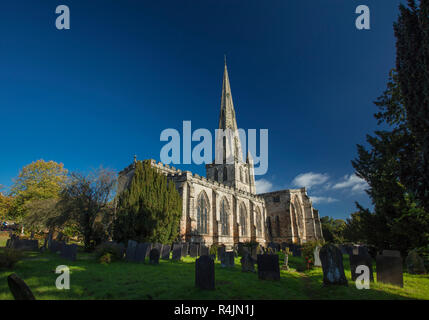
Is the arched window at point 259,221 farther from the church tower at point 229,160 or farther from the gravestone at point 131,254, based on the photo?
the gravestone at point 131,254

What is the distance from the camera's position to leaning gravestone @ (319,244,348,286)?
22.0 feet

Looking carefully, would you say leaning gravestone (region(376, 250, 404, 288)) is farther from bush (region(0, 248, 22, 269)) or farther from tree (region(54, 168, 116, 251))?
tree (region(54, 168, 116, 251))

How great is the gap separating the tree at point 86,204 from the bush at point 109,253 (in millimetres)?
6294

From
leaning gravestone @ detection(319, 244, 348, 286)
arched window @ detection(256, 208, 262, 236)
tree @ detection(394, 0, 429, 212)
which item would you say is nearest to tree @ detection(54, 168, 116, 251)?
leaning gravestone @ detection(319, 244, 348, 286)

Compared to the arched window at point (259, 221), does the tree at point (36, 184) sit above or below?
above

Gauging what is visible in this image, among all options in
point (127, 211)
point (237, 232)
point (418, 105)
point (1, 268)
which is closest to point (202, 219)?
point (237, 232)

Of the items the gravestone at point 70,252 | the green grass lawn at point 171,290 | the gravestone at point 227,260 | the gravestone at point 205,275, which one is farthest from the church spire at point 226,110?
the gravestone at point 205,275

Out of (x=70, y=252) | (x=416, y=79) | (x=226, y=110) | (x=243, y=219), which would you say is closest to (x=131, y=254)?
(x=70, y=252)

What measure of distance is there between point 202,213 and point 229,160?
18069 millimetres

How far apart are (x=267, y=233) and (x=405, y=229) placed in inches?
1127

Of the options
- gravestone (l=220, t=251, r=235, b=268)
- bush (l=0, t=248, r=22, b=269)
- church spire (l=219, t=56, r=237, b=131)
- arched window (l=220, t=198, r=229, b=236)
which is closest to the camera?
bush (l=0, t=248, r=22, b=269)

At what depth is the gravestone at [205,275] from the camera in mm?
5766

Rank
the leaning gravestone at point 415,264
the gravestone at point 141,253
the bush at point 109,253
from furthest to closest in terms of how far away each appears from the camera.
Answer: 1. the gravestone at point 141,253
2. the bush at point 109,253
3. the leaning gravestone at point 415,264

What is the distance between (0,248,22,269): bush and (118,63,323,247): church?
572 inches
